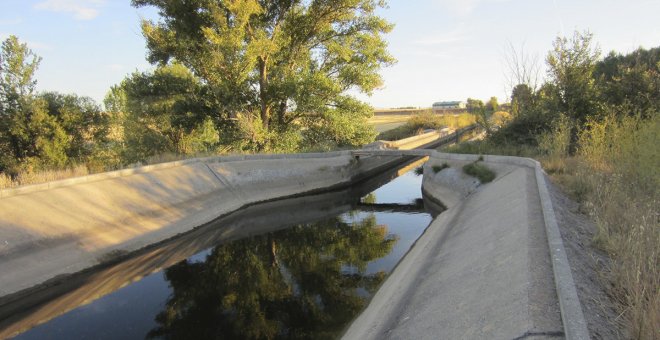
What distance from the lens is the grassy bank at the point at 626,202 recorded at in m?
5.15

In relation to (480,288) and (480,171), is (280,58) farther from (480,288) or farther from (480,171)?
(480,288)

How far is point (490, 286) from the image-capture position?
22.9 ft

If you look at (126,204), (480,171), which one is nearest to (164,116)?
(126,204)

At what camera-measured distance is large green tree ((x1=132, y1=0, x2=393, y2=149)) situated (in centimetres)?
2789

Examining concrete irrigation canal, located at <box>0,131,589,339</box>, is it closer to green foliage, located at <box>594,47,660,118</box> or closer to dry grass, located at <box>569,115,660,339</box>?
dry grass, located at <box>569,115,660,339</box>

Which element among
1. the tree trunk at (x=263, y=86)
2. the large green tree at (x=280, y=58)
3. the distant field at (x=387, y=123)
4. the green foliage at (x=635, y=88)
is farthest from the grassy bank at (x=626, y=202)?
the distant field at (x=387, y=123)

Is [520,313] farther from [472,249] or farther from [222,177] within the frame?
[222,177]

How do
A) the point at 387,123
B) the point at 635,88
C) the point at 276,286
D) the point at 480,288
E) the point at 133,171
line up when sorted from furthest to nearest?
the point at 387,123
the point at 635,88
the point at 133,171
the point at 276,286
the point at 480,288

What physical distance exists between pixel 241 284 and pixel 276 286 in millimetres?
1307

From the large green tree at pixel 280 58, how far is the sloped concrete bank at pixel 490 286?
1876 centimetres

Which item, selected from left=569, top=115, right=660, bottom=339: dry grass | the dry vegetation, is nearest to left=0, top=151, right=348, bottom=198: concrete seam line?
left=569, top=115, right=660, bottom=339: dry grass

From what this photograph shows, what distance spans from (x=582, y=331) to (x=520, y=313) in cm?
104

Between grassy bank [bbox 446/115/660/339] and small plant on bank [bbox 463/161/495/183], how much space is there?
102 inches

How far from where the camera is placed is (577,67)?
24.8 meters
